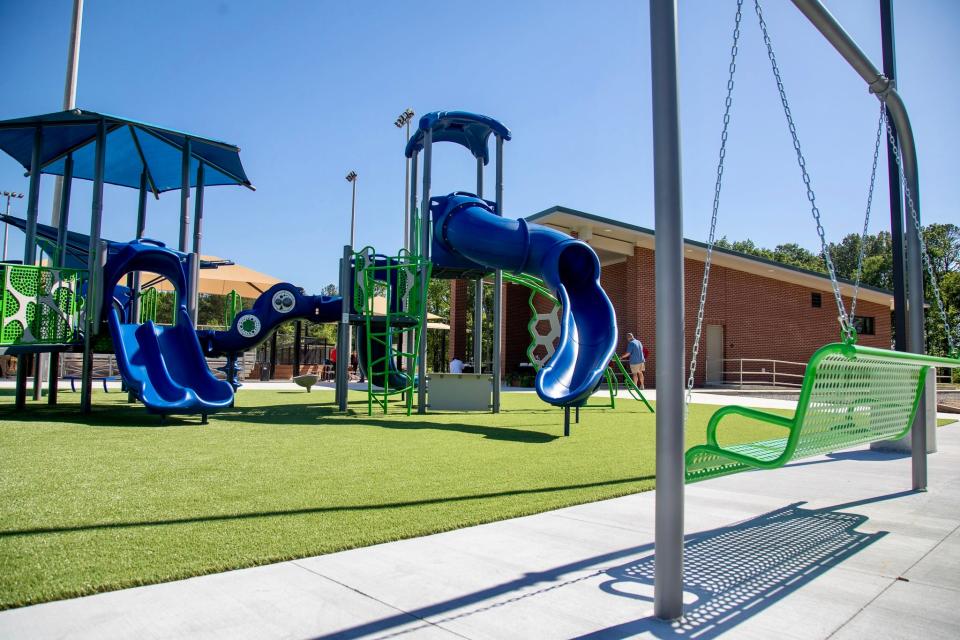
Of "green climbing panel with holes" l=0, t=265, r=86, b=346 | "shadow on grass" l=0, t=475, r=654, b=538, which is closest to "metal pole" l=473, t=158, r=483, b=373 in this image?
"green climbing panel with holes" l=0, t=265, r=86, b=346

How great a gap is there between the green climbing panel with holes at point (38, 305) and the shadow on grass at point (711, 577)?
36.0ft

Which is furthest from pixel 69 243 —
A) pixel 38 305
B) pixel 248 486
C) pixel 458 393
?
pixel 248 486

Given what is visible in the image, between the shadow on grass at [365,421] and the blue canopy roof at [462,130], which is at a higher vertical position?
the blue canopy roof at [462,130]

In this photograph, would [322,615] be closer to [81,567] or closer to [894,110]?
[81,567]

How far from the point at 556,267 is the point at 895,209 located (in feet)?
18.3

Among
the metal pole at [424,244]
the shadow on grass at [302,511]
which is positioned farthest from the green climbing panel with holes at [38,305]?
the shadow on grass at [302,511]

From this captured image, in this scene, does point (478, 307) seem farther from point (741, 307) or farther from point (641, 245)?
point (741, 307)

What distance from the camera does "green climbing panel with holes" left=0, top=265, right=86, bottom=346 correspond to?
1066 cm

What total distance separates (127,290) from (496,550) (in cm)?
1624

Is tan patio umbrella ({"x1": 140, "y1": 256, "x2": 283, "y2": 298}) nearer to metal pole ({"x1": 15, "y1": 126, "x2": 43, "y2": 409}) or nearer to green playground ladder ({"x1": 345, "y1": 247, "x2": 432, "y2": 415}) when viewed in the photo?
metal pole ({"x1": 15, "y1": 126, "x2": 43, "y2": 409})

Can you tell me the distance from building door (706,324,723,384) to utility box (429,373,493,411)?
16059 mm

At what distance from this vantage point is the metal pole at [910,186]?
17.5 feet

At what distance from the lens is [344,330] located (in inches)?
528

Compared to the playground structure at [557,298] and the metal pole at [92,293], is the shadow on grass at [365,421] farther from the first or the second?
the metal pole at [92,293]
